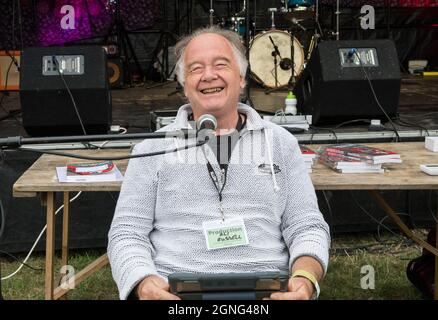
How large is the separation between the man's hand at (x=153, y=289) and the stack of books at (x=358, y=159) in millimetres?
1118

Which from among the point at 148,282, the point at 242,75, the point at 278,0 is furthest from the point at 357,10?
the point at 148,282

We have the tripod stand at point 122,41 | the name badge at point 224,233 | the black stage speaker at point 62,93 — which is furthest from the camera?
the tripod stand at point 122,41

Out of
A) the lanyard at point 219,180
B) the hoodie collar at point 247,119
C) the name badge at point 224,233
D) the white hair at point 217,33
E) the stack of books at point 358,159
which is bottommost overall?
the name badge at point 224,233

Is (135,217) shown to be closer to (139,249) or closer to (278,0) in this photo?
(139,249)

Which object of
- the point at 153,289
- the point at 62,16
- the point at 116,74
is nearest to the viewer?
the point at 153,289

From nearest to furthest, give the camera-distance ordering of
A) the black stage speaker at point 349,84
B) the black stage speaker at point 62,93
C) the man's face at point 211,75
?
1. the man's face at point 211,75
2. the black stage speaker at point 62,93
3. the black stage speaker at point 349,84

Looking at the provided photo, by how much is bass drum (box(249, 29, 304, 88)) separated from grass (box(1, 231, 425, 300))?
142 inches

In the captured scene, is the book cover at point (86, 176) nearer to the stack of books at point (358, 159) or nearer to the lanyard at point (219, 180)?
the lanyard at point (219, 180)

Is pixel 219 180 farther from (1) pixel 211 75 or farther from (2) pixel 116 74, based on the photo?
(2) pixel 116 74

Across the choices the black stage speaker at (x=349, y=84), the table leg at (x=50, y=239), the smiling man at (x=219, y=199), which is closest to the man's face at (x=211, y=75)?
the smiling man at (x=219, y=199)

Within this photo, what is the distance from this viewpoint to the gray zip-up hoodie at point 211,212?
2203mm

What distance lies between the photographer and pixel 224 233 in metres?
2.18

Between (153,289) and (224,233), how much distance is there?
33 cm

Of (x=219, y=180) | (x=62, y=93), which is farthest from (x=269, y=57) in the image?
(x=219, y=180)
